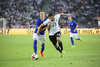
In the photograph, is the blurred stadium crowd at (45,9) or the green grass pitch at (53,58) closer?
the green grass pitch at (53,58)

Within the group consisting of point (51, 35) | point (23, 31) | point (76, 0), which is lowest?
point (23, 31)

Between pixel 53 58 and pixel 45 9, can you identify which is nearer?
pixel 53 58

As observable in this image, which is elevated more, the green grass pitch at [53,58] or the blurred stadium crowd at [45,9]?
the blurred stadium crowd at [45,9]

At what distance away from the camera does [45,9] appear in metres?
43.8

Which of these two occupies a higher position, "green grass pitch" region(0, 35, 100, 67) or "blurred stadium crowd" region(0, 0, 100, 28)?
"blurred stadium crowd" region(0, 0, 100, 28)

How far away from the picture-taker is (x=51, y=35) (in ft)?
35.1

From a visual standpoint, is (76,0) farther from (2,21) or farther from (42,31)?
(42,31)

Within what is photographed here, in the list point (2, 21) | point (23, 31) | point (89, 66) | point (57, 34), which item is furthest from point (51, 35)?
point (2, 21)

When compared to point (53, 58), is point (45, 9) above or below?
above

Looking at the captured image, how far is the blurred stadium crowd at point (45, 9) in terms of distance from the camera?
41.2m

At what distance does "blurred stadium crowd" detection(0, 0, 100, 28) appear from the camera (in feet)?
135

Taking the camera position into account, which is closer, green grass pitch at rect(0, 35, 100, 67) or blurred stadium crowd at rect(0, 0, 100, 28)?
green grass pitch at rect(0, 35, 100, 67)

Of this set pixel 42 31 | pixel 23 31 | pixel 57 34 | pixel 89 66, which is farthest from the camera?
pixel 23 31

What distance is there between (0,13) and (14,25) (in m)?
4.61
